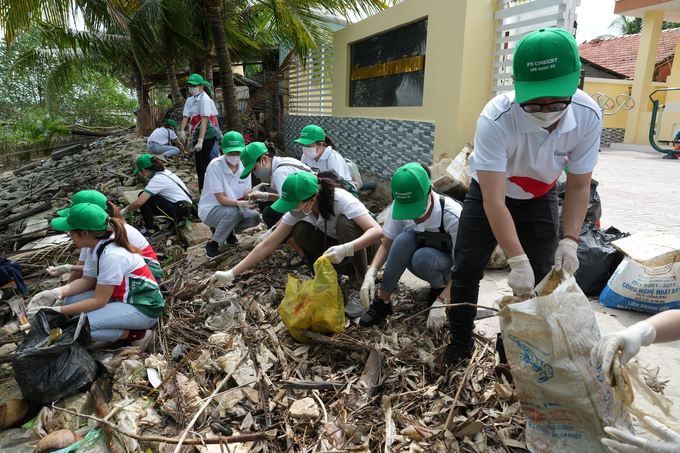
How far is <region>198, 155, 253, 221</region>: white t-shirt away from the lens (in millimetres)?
4785

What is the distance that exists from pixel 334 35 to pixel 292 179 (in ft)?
21.4

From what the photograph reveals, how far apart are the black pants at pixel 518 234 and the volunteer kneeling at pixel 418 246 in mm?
578

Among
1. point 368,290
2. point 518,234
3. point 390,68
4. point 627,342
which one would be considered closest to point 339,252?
point 368,290

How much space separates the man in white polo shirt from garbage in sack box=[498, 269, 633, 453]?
→ 340 mm

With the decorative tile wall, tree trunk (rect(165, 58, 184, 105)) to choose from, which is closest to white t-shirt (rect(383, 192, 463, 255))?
the decorative tile wall

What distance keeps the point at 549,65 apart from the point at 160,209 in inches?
195

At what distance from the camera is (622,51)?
16922mm

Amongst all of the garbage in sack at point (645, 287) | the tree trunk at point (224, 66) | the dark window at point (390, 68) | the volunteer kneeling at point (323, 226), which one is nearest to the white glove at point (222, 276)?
the volunteer kneeling at point (323, 226)

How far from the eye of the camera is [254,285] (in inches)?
153

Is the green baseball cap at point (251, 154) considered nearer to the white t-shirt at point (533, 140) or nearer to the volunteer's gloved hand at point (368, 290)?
the volunteer's gloved hand at point (368, 290)

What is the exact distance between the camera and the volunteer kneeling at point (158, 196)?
5.27m

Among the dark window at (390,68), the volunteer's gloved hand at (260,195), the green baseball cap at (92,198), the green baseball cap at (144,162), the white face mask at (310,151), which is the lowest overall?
the volunteer's gloved hand at (260,195)

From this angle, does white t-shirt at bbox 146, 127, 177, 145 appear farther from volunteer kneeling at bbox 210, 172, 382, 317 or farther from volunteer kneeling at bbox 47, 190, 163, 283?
volunteer kneeling at bbox 210, 172, 382, 317

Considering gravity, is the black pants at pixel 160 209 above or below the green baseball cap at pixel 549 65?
below
